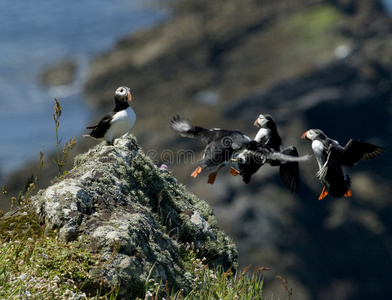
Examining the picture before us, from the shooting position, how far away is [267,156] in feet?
29.0

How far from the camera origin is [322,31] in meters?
103

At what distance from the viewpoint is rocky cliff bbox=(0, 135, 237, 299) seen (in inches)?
235

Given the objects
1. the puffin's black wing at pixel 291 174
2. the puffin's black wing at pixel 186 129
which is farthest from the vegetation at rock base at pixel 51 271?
the puffin's black wing at pixel 291 174

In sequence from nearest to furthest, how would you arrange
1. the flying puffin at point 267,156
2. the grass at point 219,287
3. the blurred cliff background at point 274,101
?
the grass at point 219,287
the flying puffin at point 267,156
the blurred cliff background at point 274,101

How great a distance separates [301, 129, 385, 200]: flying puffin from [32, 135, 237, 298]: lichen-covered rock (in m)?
1.67

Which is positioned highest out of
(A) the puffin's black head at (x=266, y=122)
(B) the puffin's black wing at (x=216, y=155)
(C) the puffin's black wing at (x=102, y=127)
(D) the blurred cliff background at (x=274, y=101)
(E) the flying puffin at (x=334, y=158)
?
(D) the blurred cliff background at (x=274, y=101)

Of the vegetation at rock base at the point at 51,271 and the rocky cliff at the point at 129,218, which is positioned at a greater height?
the rocky cliff at the point at 129,218

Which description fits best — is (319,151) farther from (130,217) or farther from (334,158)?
(130,217)

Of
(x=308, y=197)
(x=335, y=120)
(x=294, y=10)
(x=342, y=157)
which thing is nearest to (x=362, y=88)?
(x=335, y=120)

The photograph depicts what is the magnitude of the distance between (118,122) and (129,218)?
2.44 m

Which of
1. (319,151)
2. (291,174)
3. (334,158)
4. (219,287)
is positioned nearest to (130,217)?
(219,287)

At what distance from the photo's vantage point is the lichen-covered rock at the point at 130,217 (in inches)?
236

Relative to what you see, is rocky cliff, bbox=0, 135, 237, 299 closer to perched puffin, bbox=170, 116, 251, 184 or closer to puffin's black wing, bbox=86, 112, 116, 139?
puffin's black wing, bbox=86, 112, 116, 139

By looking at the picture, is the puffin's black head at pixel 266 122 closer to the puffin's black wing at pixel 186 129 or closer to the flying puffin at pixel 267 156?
the flying puffin at pixel 267 156
